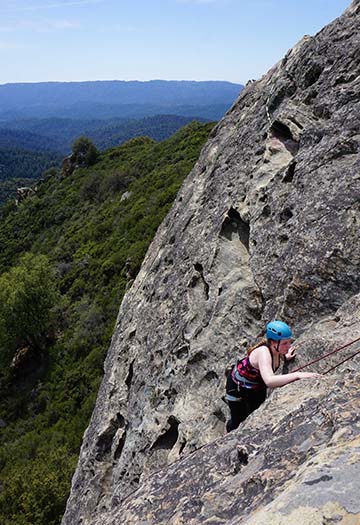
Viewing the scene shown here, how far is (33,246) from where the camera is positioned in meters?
66.6

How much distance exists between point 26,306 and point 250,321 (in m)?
32.1

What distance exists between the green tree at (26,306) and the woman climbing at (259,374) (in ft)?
→ 109

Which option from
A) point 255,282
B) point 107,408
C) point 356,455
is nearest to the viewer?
point 356,455

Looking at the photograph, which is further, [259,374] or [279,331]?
[259,374]

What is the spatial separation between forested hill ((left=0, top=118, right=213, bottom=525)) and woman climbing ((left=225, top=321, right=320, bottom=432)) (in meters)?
16.1

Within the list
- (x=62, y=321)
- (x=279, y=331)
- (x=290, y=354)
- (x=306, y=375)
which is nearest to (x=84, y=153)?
(x=62, y=321)

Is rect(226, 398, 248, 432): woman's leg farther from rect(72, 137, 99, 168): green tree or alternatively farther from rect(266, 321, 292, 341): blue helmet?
rect(72, 137, 99, 168): green tree

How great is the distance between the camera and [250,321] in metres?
9.41

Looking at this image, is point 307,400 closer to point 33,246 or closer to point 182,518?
point 182,518

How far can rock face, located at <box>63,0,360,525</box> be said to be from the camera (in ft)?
16.9

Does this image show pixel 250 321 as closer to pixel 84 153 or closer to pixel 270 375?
pixel 270 375

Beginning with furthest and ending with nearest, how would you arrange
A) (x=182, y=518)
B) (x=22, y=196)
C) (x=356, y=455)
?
(x=22, y=196) < (x=182, y=518) < (x=356, y=455)

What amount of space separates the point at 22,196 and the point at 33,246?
35039mm

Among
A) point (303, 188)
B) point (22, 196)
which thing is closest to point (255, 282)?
point (303, 188)
